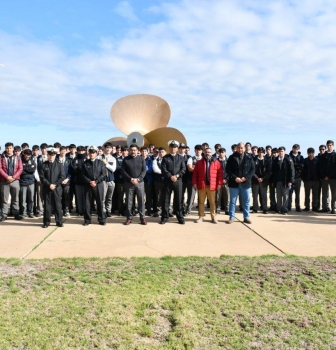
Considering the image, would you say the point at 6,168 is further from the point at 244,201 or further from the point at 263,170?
the point at 263,170

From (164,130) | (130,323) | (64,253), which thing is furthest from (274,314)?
(164,130)

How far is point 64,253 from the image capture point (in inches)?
216

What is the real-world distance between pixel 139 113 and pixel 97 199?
8.77 meters

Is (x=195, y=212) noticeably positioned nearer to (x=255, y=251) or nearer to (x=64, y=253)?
(x=255, y=251)

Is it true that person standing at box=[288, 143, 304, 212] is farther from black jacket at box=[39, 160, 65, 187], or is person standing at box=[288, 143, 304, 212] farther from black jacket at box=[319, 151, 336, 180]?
black jacket at box=[39, 160, 65, 187]

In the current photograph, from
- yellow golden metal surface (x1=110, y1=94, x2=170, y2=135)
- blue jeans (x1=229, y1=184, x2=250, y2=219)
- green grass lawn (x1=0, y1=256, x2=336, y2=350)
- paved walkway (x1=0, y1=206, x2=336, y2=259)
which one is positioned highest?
yellow golden metal surface (x1=110, y1=94, x2=170, y2=135)

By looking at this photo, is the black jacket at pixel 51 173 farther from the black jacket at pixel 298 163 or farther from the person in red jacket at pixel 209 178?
the black jacket at pixel 298 163

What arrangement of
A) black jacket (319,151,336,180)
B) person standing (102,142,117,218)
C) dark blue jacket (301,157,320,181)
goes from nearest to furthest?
person standing (102,142,117,218) < black jacket (319,151,336,180) < dark blue jacket (301,157,320,181)

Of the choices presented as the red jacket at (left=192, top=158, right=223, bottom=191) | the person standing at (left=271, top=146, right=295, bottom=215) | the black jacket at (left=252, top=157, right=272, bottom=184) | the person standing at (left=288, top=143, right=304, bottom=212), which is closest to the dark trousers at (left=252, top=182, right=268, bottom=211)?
the black jacket at (left=252, top=157, right=272, bottom=184)

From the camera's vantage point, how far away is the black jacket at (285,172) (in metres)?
9.18

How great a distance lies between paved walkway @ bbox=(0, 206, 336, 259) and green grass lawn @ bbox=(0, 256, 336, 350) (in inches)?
22.6

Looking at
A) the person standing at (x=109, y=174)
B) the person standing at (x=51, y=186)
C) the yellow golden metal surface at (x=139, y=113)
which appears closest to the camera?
the person standing at (x=51, y=186)

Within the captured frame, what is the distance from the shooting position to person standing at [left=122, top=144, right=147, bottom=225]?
25.8ft

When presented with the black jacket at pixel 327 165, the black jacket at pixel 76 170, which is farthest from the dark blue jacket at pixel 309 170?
the black jacket at pixel 76 170
